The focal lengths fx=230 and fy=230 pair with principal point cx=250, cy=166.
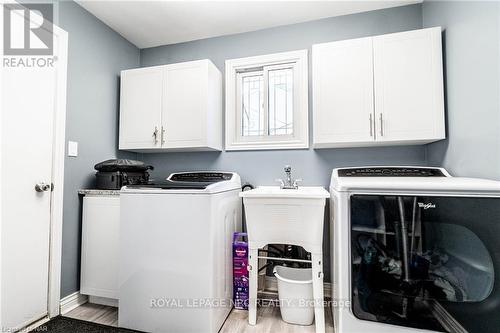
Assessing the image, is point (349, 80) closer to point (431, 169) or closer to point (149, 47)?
point (431, 169)

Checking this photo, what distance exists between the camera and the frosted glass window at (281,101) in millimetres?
2213

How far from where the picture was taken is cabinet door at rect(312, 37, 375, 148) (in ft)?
5.81

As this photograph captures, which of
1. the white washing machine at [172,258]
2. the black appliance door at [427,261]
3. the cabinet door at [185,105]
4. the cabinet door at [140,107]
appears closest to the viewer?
the black appliance door at [427,261]

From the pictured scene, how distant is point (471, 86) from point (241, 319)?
2.11m

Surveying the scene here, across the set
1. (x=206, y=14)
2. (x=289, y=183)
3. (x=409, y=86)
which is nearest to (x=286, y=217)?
(x=289, y=183)

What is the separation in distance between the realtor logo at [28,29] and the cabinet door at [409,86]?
2.44 m

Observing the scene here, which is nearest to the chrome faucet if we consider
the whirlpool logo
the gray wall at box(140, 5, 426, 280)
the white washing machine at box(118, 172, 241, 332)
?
the gray wall at box(140, 5, 426, 280)

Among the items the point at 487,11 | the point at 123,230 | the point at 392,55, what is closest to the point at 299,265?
the point at 123,230

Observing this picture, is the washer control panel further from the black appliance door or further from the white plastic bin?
the black appliance door

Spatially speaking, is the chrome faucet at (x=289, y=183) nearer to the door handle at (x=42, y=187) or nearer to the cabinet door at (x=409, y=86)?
the cabinet door at (x=409, y=86)

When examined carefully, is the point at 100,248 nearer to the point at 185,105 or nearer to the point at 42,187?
the point at 42,187

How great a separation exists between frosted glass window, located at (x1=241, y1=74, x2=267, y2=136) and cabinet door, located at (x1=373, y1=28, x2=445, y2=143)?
101 cm

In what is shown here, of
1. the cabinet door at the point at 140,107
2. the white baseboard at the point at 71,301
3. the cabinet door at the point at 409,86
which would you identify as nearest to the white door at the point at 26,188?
the white baseboard at the point at 71,301

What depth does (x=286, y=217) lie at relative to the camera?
1516mm
